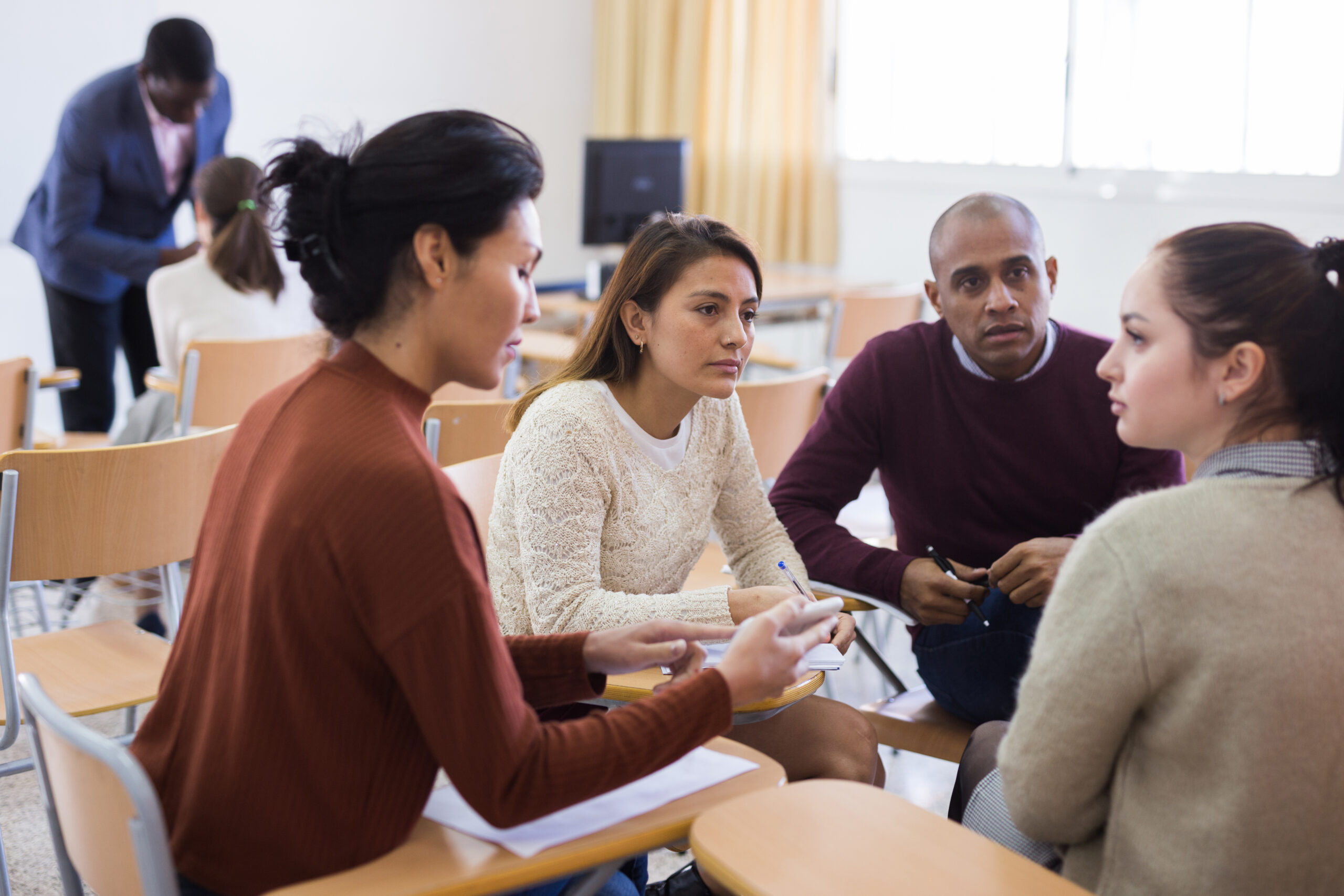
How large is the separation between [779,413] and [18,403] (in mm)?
1817

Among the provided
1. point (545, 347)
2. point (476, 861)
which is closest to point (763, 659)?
point (476, 861)

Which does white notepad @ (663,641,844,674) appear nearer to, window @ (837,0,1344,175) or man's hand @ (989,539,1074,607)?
man's hand @ (989,539,1074,607)

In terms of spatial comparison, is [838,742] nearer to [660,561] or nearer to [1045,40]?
[660,561]

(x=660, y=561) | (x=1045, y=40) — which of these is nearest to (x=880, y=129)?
(x=1045, y=40)

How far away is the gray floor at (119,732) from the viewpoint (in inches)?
89.7

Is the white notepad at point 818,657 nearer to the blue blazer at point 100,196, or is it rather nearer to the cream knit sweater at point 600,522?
the cream knit sweater at point 600,522

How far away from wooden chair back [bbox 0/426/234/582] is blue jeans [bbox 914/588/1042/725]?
1224mm

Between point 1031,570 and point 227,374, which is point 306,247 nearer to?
point 1031,570

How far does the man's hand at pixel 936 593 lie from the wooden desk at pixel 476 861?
0.84 metres

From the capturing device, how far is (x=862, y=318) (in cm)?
443

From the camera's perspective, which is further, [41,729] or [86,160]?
[86,160]

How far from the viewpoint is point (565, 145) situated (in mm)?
6980

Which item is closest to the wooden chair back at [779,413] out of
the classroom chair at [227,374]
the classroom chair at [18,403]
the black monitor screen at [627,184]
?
the classroom chair at [227,374]

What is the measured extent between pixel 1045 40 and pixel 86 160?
12.4 feet
